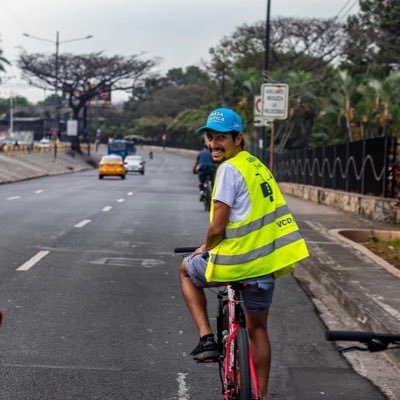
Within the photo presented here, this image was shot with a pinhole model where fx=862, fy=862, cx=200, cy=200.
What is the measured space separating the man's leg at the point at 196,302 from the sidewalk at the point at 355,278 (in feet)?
7.99

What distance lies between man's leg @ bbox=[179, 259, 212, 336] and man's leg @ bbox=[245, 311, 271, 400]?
269 millimetres

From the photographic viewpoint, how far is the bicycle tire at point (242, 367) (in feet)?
15.0

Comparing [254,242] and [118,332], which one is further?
[118,332]

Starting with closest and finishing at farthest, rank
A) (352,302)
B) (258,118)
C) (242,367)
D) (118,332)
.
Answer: (242,367)
(118,332)
(352,302)
(258,118)

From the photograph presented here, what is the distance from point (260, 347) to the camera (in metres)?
5.08

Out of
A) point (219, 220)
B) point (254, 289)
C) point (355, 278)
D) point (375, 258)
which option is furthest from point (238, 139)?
point (375, 258)

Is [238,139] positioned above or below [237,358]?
above

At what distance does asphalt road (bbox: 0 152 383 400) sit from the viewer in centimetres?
611

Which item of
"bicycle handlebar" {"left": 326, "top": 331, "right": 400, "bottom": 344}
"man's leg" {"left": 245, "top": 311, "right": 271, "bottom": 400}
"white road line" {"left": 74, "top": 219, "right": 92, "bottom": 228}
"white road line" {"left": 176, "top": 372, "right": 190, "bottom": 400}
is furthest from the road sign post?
"bicycle handlebar" {"left": 326, "top": 331, "right": 400, "bottom": 344}

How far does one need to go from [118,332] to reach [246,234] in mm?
3306

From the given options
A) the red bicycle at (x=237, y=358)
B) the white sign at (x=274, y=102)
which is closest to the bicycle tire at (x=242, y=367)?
the red bicycle at (x=237, y=358)

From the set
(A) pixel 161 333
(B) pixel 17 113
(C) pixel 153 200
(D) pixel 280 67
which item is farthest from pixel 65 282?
(B) pixel 17 113

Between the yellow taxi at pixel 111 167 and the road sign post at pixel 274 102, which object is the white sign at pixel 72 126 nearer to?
the yellow taxi at pixel 111 167

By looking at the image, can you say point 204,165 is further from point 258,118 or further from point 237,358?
point 237,358
